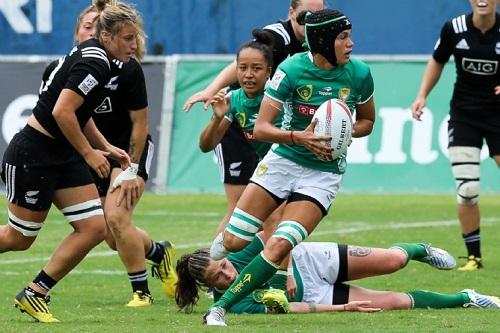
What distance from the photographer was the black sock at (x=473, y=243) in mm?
12008

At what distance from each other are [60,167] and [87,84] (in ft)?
2.05

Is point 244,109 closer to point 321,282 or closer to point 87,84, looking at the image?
point 321,282

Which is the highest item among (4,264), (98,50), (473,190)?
(98,50)

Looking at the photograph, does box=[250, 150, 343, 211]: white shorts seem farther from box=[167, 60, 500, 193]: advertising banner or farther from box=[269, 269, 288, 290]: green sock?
box=[167, 60, 500, 193]: advertising banner

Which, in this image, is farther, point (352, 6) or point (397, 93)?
point (352, 6)

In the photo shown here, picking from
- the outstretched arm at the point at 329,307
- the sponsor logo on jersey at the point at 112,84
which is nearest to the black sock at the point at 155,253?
the sponsor logo on jersey at the point at 112,84

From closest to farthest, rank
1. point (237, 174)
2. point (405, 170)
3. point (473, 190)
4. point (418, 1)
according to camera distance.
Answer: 1. point (237, 174)
2. point (473, 190)
3. point (405, 170)
4. point (418, 1)

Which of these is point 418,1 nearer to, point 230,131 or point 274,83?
point 230,131

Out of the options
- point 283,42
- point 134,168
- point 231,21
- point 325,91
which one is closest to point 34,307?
point 134,168

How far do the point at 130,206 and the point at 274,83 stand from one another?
187 cm

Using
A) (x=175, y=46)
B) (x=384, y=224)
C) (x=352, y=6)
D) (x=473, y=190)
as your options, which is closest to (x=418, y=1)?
(x=352, y=6)

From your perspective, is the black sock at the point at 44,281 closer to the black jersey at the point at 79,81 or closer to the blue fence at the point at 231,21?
the black jersey at the point at 79,81

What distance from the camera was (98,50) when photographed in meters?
8.72

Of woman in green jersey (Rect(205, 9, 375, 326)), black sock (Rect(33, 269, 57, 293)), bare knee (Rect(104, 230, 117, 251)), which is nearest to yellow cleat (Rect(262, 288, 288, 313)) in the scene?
woman in green jersey (Rect(205, 9, 375, 326))
